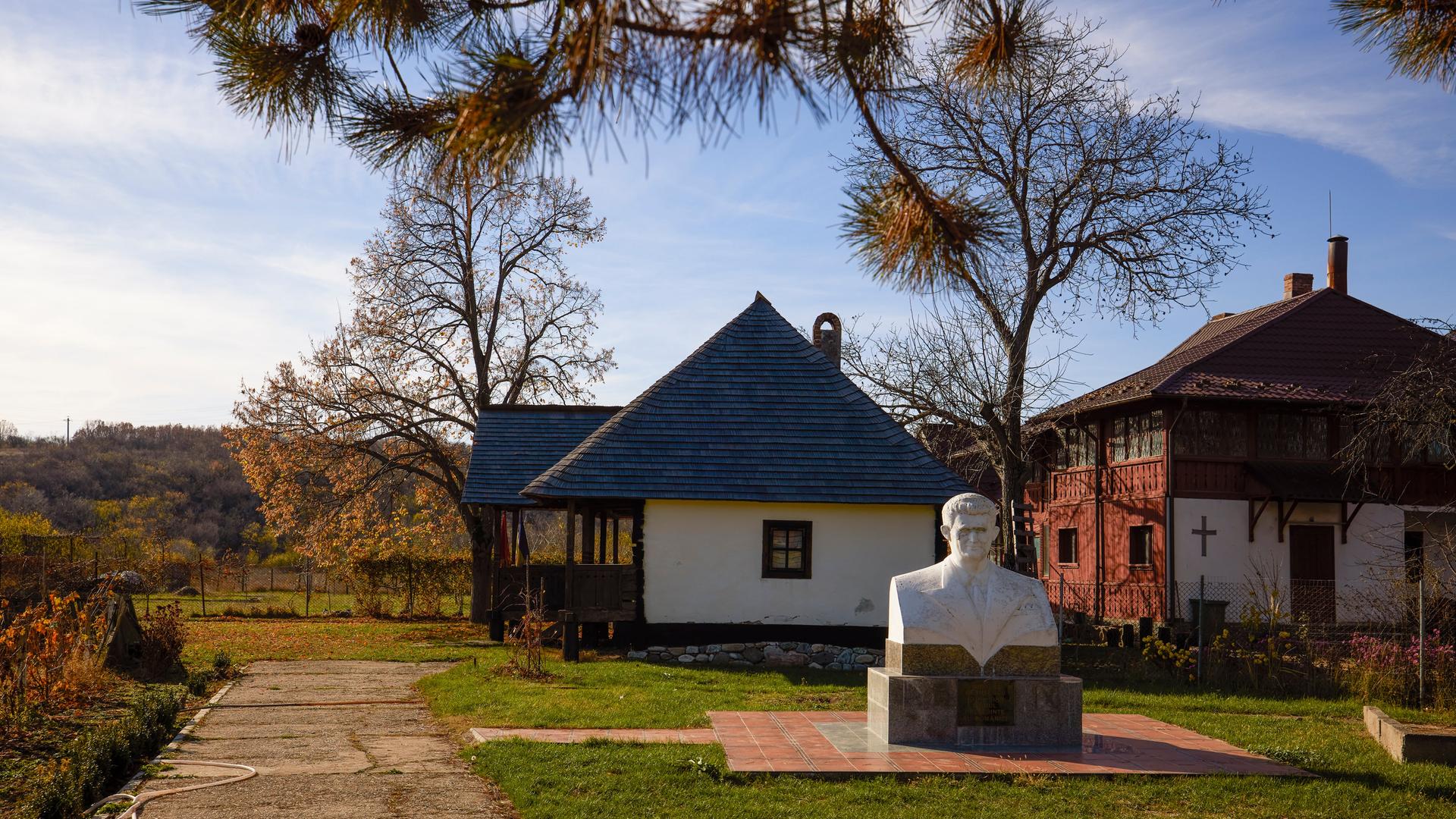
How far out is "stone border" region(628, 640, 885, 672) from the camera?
18.1m

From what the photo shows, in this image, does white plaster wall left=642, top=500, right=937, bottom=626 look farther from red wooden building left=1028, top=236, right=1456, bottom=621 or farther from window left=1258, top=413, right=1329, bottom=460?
window left=1258, top=413, right=1329, bottom=460

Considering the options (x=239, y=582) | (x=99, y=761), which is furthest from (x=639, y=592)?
(x=239, y=582)

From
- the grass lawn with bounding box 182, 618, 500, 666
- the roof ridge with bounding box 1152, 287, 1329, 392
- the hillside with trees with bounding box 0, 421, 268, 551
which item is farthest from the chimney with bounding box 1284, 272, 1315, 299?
the hillside with trees with bounding box 0, 421, 268, 551

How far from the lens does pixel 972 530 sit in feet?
33.1

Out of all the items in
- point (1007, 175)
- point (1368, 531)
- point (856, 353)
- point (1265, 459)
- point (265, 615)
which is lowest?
point (265, 615)

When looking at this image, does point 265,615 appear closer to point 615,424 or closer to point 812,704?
A: point 615,424

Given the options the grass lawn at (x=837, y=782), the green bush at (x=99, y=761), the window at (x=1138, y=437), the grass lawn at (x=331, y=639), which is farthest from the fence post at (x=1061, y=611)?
the grass lawn at (x=331, y=639)

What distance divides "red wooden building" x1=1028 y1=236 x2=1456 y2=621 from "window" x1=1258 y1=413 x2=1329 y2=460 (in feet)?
0.08

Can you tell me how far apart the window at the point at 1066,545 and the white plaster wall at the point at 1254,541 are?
5573 millimetres

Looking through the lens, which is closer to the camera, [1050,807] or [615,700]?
[1050,807]

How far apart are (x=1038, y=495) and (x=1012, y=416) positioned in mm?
10859

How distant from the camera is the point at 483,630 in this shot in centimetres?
2552

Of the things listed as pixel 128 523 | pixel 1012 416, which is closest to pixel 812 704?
pixel 1012 416

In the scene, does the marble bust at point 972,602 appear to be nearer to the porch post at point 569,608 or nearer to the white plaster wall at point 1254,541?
the porch post at point 569,608
